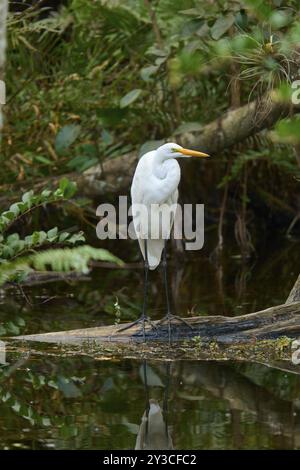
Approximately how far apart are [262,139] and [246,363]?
13.2 feet

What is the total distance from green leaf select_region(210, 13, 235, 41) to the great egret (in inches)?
43.4

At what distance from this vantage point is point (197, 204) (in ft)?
30.6

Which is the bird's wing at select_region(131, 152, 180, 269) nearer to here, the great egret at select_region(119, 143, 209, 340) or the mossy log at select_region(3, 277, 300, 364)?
the great egret at select_region(119, 143, 209, 340)

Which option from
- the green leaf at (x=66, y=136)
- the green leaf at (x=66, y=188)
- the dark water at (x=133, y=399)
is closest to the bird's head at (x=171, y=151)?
the green leaf at (x=66, y=188)

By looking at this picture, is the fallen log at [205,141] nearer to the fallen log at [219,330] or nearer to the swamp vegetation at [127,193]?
the swamp vegetation at [127,193]

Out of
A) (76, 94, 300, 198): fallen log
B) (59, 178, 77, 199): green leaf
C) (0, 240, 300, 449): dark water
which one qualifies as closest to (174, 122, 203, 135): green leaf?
(76, 94, 300, 198): fallen log

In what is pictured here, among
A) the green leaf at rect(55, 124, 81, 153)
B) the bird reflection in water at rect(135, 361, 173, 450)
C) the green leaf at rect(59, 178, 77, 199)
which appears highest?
the green leaf at rect(55, 124, 81, 153)

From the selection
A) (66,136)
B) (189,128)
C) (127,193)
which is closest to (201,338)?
(189,128)

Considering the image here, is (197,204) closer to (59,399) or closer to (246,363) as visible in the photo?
(246,363)

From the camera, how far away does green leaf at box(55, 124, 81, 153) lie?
7.66 meters

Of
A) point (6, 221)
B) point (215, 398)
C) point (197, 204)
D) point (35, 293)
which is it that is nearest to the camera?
point (215, 398)

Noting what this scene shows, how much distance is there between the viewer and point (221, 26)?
6.29 meters

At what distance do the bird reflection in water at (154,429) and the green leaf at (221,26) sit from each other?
2.82m
